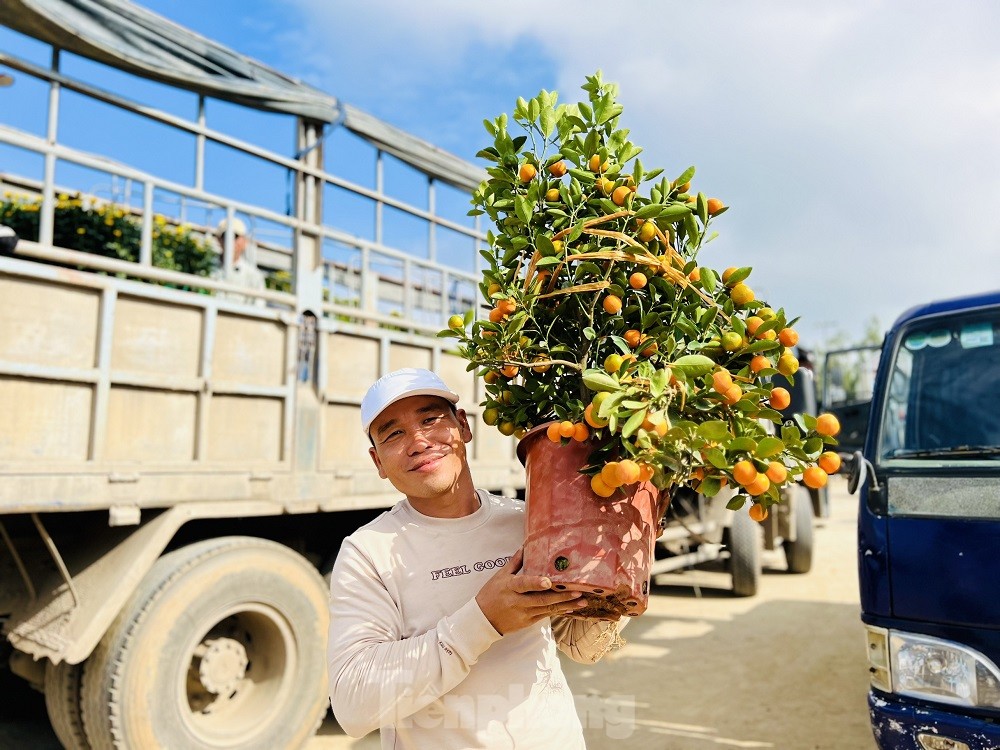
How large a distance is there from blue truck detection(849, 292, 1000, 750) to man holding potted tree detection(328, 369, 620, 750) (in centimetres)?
163

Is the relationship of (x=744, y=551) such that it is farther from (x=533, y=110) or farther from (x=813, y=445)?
(x=533, y=110)

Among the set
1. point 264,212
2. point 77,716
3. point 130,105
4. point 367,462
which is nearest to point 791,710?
point 367,462

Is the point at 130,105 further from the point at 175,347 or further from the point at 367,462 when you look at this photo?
the point at 367,462

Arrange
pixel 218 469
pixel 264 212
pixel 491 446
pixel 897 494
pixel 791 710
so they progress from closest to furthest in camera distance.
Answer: pixel 897 494 → pixel 218 469 → pixel 264 212 → pixel 791 710 → pixel 491 446

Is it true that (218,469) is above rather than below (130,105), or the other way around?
below

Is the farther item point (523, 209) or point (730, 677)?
point (730, 677)

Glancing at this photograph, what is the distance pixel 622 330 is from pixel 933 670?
2.12 meters

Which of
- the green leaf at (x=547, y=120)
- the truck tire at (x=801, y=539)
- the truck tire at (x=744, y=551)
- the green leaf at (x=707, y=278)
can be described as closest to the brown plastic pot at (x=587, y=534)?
the green leaf at (x=707, y=278)

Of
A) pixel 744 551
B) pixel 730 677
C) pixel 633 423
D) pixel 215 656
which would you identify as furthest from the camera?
pixel 744 551

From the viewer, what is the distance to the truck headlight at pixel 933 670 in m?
2.53

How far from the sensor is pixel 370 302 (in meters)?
4.70

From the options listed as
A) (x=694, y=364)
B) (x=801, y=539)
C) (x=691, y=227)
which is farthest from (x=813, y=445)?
(x=801, y=539)

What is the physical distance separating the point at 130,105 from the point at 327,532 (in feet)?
8.50

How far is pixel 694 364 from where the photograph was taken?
131 centimetres
